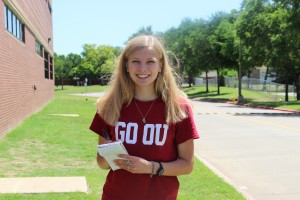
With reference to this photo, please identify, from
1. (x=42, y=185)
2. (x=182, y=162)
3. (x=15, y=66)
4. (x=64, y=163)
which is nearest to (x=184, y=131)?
(x=182, y=162)

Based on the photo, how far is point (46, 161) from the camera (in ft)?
27.9

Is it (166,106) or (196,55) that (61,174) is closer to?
(166,106)

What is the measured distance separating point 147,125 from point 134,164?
0.24 metres

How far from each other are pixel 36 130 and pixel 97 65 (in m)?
99.4

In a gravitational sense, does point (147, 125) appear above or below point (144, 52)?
below

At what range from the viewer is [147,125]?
2322 millimetres

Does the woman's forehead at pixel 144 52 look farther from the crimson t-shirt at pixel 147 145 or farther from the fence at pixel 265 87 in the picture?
the fence at pixel 265 87

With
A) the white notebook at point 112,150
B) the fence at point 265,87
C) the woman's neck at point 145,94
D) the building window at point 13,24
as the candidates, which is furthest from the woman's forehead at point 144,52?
the fence at point 265,87

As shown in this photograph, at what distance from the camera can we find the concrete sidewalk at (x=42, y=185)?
609 centimetres

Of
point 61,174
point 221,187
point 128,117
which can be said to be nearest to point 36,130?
point 61,174

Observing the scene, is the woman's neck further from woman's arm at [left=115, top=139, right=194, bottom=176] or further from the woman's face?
→ woman's arm at [left=115, top=139, right=194, bottom=176]

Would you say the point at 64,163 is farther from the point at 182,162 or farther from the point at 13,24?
the point at 13,24

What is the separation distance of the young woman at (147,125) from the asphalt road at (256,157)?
13.8 ft

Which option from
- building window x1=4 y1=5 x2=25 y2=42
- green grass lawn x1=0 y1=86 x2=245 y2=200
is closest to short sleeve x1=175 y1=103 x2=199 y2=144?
green grass lawn x1=0 y1=86 x2=245 y2=200
